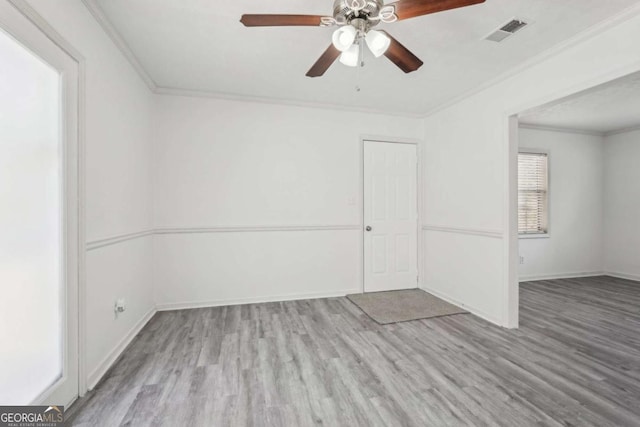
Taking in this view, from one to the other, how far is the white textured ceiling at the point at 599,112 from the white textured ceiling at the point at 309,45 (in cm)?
113

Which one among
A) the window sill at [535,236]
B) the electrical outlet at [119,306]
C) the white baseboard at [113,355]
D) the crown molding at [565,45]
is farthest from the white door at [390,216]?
the electrical outlet at [119,306]

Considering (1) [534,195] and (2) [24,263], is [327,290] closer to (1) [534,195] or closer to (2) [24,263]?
(2) [24,263]

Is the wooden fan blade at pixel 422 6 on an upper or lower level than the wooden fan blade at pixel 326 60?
upper

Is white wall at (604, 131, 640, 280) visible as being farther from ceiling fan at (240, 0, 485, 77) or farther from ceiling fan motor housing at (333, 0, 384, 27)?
ceiling fan motor housing at (333, 0, 384, 27)

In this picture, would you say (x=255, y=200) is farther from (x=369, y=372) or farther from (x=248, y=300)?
(x=369, y=372)

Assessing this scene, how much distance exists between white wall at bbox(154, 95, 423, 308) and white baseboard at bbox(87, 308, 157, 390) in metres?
0.55

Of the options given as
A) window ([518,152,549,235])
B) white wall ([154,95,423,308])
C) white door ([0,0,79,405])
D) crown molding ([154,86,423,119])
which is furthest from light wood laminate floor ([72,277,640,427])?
crown molding ([154,86,423,119])

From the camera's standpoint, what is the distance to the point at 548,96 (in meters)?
2.50

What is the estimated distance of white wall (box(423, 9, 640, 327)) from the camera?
2.19 metres

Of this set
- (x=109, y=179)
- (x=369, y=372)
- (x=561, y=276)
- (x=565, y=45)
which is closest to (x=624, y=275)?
(x=561, y=276)

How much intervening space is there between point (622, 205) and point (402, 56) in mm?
5543

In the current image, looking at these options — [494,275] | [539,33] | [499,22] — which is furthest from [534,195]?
[499,22]

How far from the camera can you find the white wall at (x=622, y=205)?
15.4 ft

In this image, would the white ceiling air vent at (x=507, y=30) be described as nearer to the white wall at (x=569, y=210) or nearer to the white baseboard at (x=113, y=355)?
the white wall at (x=569, y=210)
